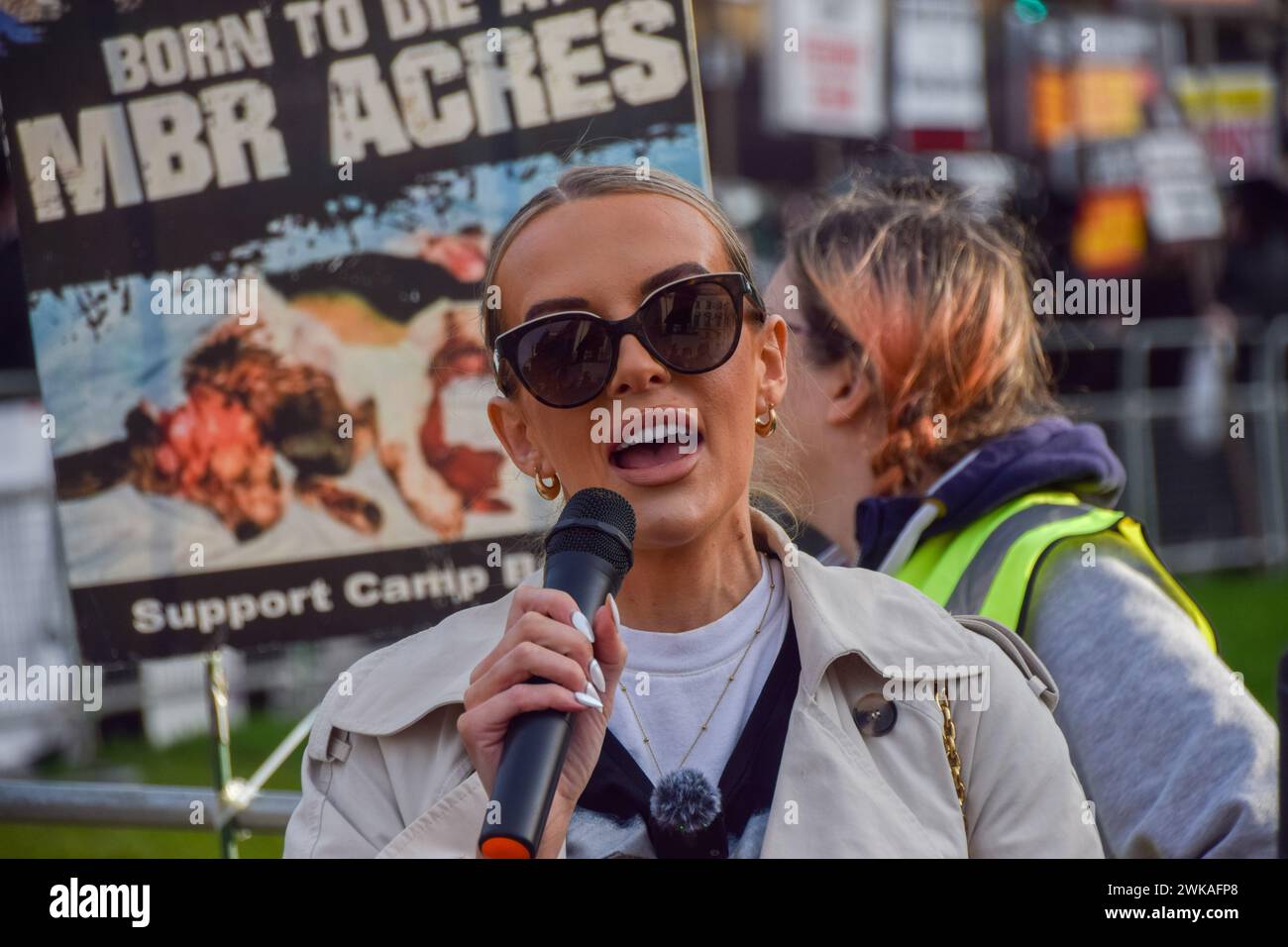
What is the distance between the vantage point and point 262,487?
274cm

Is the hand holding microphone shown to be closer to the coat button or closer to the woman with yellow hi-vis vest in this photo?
the coat button

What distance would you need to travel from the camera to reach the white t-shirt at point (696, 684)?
5.76 feet

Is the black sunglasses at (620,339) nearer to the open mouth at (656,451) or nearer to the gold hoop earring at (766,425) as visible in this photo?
the open mouth at (656,451)

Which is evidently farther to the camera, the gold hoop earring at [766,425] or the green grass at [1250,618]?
the green grass at [1250,618]

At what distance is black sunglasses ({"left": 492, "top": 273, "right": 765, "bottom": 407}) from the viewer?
1.74m

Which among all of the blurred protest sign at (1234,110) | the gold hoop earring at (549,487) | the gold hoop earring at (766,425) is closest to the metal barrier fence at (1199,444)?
the blurred protest sign at (1234,110)

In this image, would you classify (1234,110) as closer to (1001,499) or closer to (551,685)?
(1001,499)

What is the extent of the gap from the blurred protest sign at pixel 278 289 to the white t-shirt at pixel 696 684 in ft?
2.84

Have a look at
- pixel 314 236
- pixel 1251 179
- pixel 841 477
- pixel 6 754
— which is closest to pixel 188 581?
pixel 314 236

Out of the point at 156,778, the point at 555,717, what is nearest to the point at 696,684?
the point at 555,717

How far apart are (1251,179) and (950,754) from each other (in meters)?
10.1

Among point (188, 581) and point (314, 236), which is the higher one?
point (314, 236)

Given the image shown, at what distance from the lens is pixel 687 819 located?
169 cm

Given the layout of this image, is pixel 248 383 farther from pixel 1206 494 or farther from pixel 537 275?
pixel 1206 494
